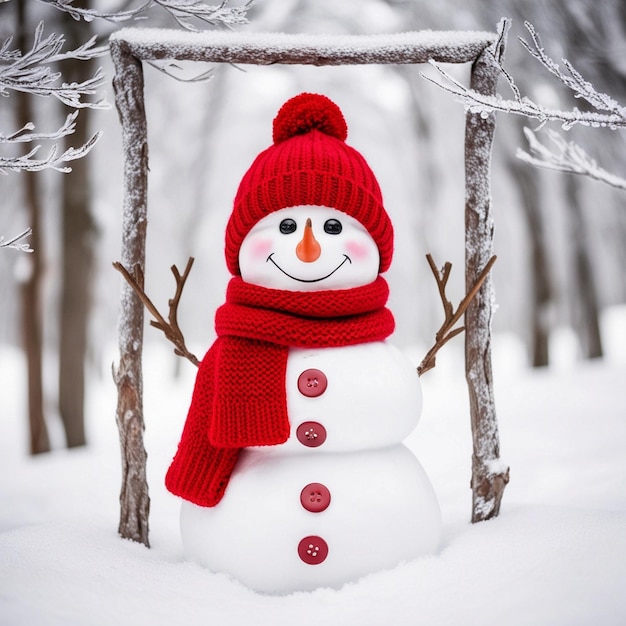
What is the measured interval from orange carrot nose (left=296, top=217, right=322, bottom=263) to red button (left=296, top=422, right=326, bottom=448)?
53 cm

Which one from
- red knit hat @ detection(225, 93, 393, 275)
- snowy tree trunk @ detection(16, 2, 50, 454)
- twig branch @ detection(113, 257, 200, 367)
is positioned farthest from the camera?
snowy tree trunk @ detection(16, 2, 50, 454)

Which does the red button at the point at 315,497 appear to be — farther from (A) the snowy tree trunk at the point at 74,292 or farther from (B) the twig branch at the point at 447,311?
(A) the snowy tree trunk at the point at 74,292

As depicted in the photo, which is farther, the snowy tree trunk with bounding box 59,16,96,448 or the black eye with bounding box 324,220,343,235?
the snowy tree trunk with bounding box 59,16,96,448

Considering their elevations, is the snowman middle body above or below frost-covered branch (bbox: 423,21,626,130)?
below

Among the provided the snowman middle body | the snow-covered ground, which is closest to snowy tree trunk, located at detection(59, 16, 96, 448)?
the snow-covered ground

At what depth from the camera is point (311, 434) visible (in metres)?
1.93

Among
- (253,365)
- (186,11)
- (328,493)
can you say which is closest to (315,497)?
(328,493)

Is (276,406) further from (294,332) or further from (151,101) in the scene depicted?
(151,101)

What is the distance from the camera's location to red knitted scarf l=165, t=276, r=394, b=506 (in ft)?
6.36

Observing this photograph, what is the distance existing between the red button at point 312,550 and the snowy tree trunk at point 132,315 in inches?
30.4

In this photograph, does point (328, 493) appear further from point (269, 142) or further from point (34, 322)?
point (269, 142)

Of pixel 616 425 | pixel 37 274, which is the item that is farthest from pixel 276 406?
pixel 37 274

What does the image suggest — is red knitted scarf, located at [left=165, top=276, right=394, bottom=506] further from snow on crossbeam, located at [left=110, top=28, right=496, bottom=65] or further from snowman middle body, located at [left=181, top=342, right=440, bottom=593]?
snow on crossbeam, located at [left=110, top=28, right=496, bottom=65]

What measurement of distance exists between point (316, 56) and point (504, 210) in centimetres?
865
